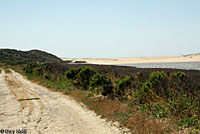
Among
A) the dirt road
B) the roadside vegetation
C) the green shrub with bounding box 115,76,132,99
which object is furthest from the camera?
the green shrub with bounding box 115,76,132,99

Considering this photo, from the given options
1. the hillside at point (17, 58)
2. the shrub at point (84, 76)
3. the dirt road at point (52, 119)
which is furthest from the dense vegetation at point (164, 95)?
the hillside at point (17, 58)

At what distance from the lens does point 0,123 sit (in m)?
8.75

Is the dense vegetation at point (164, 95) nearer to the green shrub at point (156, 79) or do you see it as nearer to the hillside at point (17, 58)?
the green shrub at point (156, 79)

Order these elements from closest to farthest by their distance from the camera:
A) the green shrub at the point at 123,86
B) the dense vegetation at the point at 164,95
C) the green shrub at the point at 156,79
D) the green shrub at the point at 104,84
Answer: the dense vegetation at the point at 164,95, the green shrub at the point at 156,79, the green shrub at the point at 123,86, the green shrub at the point at 104,84

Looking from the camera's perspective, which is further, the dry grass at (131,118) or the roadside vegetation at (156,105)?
the roadside vegetation at (156,105)

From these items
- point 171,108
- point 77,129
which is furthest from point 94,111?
point 171,108

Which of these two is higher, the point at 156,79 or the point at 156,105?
the point at 156,79

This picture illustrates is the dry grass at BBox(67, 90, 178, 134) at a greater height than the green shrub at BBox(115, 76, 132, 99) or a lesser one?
lesser

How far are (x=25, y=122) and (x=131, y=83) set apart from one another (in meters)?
6.33

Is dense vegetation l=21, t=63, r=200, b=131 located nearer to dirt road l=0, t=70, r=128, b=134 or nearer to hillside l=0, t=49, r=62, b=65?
dirt road l=0, t=70, r=128, b=134

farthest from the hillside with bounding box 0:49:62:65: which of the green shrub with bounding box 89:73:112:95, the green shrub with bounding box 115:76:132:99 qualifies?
the green shrub with bounding box 115:76:132:99

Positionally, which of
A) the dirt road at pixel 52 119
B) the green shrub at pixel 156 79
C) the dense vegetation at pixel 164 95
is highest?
the green shrub at pixel 156 79

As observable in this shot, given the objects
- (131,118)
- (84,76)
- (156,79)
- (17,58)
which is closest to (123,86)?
(156,79)

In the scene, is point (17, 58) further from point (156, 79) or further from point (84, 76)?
point (156, 79)
